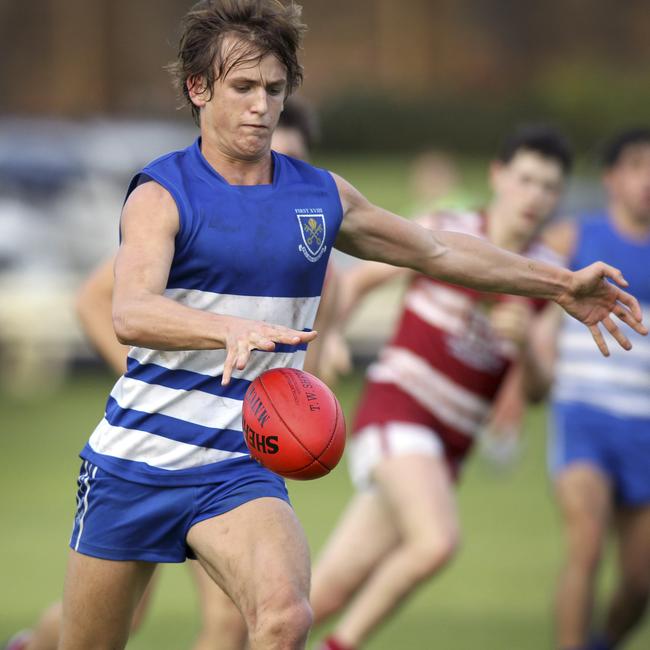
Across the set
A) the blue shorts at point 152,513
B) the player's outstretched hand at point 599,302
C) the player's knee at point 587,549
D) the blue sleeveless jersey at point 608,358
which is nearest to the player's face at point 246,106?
the blue shorts at point 152,513

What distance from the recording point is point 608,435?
7.59 meters

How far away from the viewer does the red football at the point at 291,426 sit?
173 inches

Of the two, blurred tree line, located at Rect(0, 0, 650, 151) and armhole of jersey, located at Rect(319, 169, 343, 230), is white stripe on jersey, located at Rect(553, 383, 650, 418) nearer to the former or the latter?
armhole of jersey, located at Rect(319, 169, 343, 230)

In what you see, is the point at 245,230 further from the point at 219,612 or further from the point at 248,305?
the point at 219,612

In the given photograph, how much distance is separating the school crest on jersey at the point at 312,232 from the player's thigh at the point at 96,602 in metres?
1.12

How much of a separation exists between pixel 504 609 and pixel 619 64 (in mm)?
33131

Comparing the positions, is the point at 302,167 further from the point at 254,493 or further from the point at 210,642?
the point at 210,642

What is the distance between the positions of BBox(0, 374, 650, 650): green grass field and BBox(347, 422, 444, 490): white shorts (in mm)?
1233

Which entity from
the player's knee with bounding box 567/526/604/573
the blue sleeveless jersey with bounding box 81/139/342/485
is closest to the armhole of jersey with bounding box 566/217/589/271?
the player's knee with bounding box 567/526/604/573

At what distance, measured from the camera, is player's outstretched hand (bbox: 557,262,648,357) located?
16.8 ft

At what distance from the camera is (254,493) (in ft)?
15.4

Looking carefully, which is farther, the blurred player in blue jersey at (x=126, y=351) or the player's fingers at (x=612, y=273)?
the blurred player in blue jersey at (x=126, y=351)

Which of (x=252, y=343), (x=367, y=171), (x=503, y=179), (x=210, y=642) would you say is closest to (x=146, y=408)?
(x=252, y=343)

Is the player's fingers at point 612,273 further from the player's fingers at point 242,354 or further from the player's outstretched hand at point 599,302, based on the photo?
the player's fingers at point 242,354
